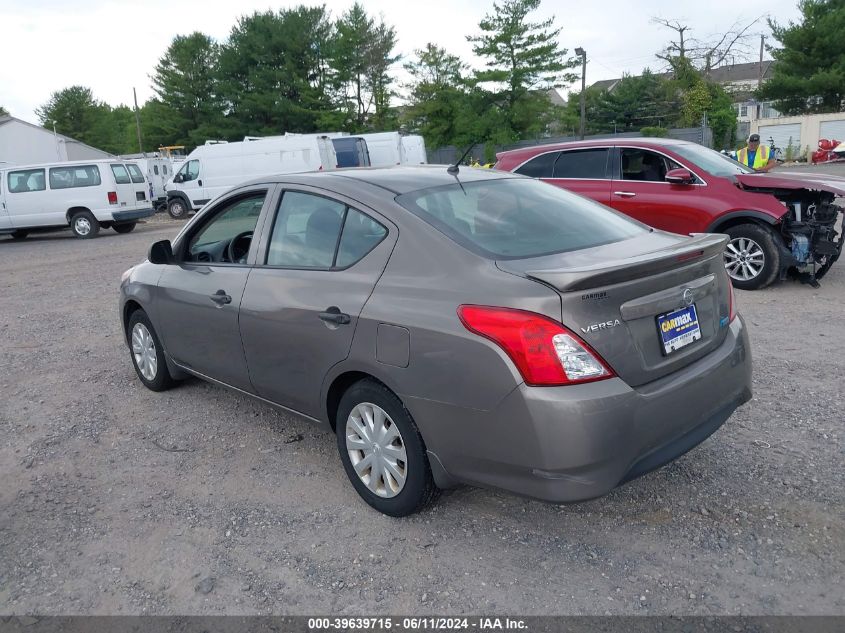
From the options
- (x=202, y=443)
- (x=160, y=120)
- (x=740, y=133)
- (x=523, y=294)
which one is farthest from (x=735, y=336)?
(x=160, y=120)

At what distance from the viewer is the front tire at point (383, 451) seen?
308 centimetres

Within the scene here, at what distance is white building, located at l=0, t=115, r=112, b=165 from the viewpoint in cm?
4962

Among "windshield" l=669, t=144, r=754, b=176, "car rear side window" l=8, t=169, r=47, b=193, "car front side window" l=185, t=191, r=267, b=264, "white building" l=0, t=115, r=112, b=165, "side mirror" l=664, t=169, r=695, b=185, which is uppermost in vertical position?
"white building" l=0, t=115, r=112, b=165

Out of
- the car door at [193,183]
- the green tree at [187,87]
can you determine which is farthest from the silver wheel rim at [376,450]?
A: the green tree at [187,87]

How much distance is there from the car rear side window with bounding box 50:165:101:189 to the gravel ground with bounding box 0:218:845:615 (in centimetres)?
1503

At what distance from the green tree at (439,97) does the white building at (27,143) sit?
27.0 m

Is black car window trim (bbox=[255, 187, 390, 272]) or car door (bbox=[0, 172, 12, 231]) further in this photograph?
car door (bbox=[0, 172, 12, 231])

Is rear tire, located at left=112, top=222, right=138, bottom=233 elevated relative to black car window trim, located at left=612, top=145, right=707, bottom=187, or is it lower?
lower

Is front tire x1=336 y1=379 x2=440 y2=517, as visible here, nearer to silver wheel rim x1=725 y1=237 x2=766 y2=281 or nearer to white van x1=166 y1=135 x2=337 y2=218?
silver wheel rim x1=725 y1=237 x2=766 y2=281

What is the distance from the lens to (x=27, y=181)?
60.6 feet

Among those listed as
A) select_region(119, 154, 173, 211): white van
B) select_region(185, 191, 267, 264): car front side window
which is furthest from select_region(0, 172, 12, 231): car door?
select_region(185, 191, 267, 264): car front side window

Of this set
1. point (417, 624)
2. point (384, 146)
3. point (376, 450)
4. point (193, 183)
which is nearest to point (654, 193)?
point (376, 450)

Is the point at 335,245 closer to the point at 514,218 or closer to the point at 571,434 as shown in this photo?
the point at 514,218

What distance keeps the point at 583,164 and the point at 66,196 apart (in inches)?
586
